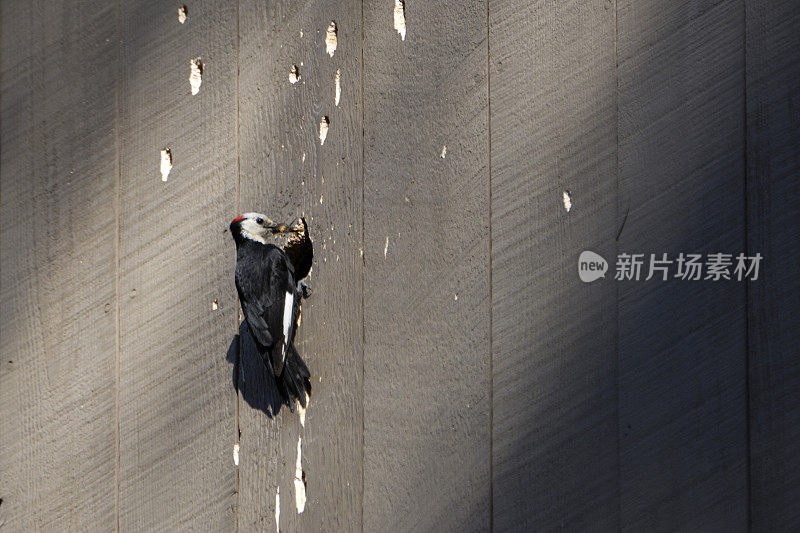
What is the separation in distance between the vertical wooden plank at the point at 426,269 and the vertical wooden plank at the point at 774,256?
1.68ft

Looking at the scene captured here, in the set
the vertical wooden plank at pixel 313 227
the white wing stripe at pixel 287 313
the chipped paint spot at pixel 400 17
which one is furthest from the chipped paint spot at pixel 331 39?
the white wing stripe at pixel 287 313

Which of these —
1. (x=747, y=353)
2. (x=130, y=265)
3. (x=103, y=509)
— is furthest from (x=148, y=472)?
(x=747, y=353)

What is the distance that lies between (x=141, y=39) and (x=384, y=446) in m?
1.09

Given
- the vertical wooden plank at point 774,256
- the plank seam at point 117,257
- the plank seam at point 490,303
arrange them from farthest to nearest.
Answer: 1. the plank seam at point 117,257
2. the plank seam at point 490,303
3. the vertical wooden plank at point 774,256

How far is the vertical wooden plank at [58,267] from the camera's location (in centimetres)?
189

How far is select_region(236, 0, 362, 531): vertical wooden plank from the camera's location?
175 centimetres

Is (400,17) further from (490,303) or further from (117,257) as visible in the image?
(117,257)

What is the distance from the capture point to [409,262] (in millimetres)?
1729

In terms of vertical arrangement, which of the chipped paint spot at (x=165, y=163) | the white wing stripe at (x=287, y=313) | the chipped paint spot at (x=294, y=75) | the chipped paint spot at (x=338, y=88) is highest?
the chipped paint spot at (x=294, y=75)

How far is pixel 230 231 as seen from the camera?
6.01 ft

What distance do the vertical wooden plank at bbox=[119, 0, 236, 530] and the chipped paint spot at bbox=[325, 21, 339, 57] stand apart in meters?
0.22

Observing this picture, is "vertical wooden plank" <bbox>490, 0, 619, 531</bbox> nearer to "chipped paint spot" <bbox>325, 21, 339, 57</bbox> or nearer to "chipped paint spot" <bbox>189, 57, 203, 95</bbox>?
"chipped paint spot" <bbox>325, 21, 339, 57</bbox>

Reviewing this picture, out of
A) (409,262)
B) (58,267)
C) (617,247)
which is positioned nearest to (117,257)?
(58,267)

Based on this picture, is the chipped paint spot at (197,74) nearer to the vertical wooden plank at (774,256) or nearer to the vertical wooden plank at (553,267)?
the vertical wooden plank at (553,267)
